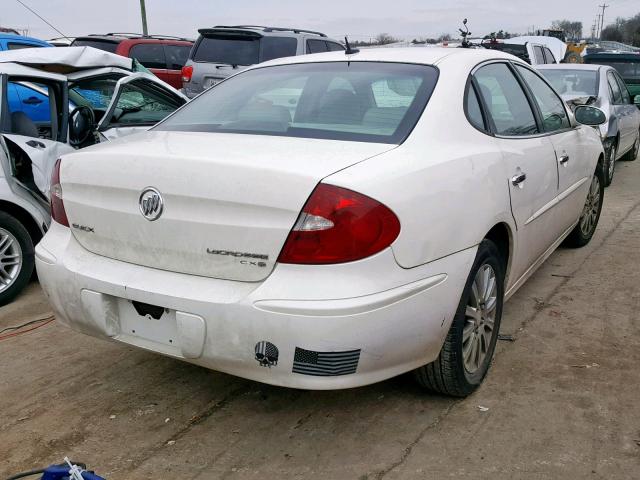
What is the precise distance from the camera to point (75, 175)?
2875 mm

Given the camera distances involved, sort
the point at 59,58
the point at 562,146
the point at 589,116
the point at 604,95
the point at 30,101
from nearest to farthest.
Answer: the point at 562,146 → the point at 589,116 → the point at 59,58 → the point at 30,101 → the point at 604,95

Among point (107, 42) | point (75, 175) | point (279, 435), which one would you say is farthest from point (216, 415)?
point (107, 42)

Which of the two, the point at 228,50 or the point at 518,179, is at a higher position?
the point at 228,50

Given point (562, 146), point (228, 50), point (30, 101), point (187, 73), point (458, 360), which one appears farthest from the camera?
point (187, 73)

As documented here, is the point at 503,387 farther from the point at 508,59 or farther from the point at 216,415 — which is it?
the point at 508,59

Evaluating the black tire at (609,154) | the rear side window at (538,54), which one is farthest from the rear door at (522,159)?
the rear side window at (538,54)

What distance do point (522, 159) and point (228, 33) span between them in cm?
823

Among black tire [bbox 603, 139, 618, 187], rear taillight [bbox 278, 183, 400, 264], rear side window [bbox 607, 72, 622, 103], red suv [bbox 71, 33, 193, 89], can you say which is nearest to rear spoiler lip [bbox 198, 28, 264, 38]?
red suv [bbox 71, 33, 193, 89]

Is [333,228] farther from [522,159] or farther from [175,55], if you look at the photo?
[175,55]

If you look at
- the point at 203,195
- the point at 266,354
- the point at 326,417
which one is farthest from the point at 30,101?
the point at 266,354

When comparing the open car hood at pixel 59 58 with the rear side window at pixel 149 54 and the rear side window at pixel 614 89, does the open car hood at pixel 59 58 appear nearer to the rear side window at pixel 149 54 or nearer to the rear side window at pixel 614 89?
the rear side window at pixel 614 89

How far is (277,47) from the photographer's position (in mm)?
10570

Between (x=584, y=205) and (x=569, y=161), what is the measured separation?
3.37ft

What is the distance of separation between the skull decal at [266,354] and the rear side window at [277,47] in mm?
8530
